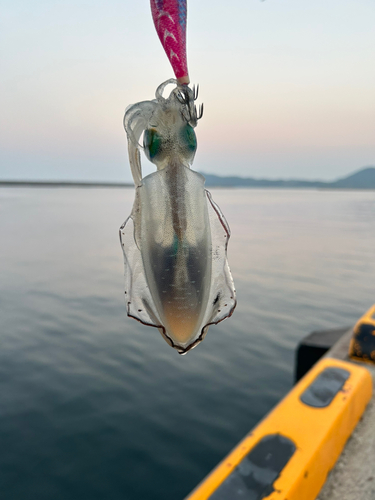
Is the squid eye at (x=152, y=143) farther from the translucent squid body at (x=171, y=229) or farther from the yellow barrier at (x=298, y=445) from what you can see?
the yellow barrier at (x=298, y=445)

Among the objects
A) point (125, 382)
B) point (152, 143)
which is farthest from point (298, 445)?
point (125, 382)

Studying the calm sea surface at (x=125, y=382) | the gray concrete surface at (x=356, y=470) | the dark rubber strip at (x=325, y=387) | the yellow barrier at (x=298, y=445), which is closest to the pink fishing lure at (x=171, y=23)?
the yellow barrier at (x=298, y=445)

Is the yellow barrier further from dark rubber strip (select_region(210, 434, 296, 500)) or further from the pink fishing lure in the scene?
the pink fishing lure

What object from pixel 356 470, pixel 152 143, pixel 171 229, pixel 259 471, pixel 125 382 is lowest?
pixel 125 382

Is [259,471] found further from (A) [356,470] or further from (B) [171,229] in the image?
(B) [171,229]

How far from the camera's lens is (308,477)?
3.27 m

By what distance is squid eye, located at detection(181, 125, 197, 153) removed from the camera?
34.7 inches

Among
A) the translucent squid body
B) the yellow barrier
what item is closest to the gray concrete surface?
the yellow barrier

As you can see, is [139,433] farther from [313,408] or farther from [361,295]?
[361,295]

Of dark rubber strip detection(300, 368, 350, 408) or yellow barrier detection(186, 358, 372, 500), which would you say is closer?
yellow barrier detection(186, 358, 372, 500)

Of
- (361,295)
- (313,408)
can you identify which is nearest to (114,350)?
(313,408)

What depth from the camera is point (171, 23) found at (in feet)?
2.42

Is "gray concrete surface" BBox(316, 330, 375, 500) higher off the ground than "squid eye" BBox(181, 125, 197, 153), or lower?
lower

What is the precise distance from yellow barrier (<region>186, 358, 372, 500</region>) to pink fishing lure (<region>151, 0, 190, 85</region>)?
3.18 metres
